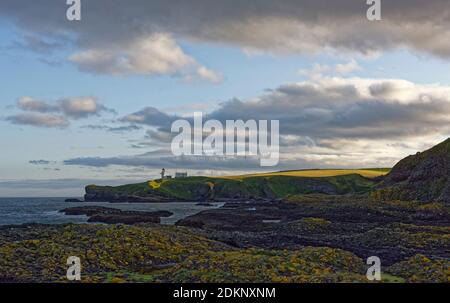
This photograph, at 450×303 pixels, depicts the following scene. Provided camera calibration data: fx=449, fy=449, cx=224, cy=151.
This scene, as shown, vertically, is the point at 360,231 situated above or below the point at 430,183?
below

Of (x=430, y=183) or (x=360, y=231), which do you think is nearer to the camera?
(x=360, y=231)

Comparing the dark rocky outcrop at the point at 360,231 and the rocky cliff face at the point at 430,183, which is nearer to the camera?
the dark rocky outcrop at the point at 360,231

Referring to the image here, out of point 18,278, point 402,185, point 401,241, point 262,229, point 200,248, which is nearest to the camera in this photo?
point 18,278

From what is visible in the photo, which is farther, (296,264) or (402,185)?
(402,185)

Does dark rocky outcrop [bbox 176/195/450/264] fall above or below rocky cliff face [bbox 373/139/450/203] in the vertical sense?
below

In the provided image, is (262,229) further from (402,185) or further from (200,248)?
(402,185)

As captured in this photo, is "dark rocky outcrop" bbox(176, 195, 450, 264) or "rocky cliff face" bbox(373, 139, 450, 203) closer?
"dark rocky outcrop" bbox(176, 195, 450, 264)

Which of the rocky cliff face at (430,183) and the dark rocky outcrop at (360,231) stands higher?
the rocky cliff face at (430,183)
